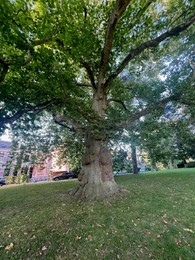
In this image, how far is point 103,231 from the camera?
3.13 m

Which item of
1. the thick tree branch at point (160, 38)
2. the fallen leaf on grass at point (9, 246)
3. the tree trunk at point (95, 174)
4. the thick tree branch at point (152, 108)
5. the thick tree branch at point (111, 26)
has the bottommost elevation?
the fallen leaf on grass at point (9, 246)

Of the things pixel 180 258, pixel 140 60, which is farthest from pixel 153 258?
pixel 140 60

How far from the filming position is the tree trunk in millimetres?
5430

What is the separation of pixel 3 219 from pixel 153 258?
4.11m

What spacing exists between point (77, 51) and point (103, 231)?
210 inches

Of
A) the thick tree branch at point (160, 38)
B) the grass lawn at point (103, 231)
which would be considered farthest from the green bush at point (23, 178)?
the thick tree branch at point (160, 38)

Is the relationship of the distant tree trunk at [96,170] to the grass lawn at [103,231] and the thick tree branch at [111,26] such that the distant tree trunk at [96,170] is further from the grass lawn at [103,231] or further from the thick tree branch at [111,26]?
the thick tree branch at [111,26]

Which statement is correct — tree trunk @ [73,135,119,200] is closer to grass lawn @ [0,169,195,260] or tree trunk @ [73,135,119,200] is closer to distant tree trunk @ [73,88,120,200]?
distant tree trunk @ [73,88,120,200]

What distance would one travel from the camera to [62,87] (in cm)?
463

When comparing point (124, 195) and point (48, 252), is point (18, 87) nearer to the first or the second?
point (48, 252)

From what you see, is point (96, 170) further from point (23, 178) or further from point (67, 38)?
point (23, 178)

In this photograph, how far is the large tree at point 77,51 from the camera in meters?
4.13

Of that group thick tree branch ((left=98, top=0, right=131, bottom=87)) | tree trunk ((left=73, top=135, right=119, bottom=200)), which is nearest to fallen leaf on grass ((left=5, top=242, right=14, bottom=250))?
tree trunk ((left=73, top=135, right=119, bottom=200))

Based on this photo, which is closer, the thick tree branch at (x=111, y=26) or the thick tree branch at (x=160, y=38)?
the thick tree branch at (x=111, y=26)
